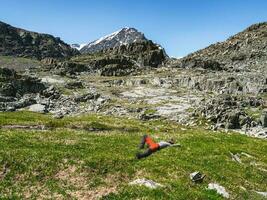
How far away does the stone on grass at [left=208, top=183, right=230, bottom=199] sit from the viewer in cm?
2588

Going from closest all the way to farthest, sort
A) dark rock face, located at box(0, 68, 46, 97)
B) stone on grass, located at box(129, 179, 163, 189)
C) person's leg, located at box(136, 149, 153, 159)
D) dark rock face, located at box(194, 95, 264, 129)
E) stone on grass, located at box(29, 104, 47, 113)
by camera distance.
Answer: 1. stone on grass, located at box(129, 179, 163, 189)
2. person's leg, located at box(136, 149, 153, 159)
3. dark rock face, located at box(194, 95, 264, 129)
4. stone on grass, located at box(29, 104, 47, 113)
5. dark rock face, located at box(0, 68, 46, 97)

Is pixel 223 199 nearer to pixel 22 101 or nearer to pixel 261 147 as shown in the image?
pixel 261 147

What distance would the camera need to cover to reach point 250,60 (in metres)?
183

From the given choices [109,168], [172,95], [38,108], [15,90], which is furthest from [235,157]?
[172,95]

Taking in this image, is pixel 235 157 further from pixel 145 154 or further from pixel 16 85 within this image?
pixel 16 85

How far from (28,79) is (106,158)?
91579 millimetres

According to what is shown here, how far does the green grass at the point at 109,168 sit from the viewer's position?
81.1 feet

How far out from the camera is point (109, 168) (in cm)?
2786

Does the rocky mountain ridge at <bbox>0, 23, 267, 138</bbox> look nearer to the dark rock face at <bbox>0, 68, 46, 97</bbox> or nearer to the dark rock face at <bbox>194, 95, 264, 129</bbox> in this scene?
the dark rock face at <bbox>194, 95, 264, 129</bbox>

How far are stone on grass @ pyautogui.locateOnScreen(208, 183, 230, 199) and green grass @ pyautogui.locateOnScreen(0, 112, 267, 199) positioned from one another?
0.44 meters

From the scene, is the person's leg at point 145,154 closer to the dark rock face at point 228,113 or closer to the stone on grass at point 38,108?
the dark rock face at point 228,113

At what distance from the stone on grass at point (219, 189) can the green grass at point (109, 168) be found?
0.44 meters

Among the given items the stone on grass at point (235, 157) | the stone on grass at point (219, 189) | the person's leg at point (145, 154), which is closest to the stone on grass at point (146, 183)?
the stone on grass at point (219, 189)

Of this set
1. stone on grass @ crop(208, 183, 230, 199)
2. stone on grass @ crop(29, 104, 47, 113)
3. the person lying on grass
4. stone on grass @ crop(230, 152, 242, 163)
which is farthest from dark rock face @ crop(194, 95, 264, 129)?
A: stone on grass @ crop(208, 183, 230, 199)
